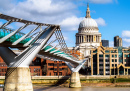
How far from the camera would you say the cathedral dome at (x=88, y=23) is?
135m

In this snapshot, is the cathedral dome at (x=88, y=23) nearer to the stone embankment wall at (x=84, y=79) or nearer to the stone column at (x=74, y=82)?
the stone embankment wall at (x=84, y=79)

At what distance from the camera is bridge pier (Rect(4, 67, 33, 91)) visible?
3008 cm

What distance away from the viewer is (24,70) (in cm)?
3027

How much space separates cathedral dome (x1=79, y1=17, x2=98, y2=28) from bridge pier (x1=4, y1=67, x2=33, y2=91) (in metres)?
105

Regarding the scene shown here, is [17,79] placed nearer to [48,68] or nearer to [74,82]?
[74,82]

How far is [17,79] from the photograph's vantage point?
3005 centimetres

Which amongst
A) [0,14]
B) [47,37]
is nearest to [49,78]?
[47,37]

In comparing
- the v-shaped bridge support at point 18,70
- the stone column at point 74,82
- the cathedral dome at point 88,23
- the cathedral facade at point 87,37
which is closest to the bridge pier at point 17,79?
the v-shaped bridge support at point 18,70

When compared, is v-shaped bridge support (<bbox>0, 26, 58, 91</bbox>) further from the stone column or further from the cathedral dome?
the cathedral dome

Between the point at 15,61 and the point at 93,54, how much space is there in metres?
60.3

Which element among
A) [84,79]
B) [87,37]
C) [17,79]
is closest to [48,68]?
[84,79]

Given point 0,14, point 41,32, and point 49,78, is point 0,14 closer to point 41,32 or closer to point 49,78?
point 41,32

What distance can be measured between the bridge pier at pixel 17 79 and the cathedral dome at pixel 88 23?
4127 inches

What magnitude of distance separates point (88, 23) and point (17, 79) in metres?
108
